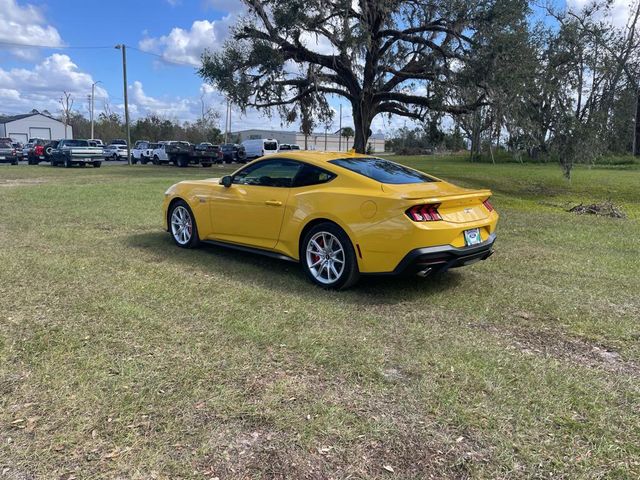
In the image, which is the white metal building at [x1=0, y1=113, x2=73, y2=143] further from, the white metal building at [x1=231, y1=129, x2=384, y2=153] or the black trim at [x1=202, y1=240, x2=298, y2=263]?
the black trim at [x1=202, y1=240, x2=298, y2=263]

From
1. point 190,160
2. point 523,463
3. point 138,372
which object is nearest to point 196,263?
point 138,372

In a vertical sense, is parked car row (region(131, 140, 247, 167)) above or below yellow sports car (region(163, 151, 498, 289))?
above

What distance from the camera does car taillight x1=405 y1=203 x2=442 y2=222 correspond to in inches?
182

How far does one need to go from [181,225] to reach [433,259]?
12.8 feet

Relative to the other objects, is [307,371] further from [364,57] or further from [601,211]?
[364,57]

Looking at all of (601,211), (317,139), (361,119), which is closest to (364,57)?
(361,119)

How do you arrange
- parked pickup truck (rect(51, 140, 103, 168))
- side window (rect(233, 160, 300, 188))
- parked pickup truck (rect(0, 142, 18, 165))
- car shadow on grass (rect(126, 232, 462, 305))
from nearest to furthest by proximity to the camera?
1. car shadow on grass (rect(126, 232, 462, 305))
2. side window (rect(233, 160, 300, 188))
3. parked pickup truck (rect(51, 140, 103, 168))
4. parked pickup truck (rect(0, 142, 18, 165))

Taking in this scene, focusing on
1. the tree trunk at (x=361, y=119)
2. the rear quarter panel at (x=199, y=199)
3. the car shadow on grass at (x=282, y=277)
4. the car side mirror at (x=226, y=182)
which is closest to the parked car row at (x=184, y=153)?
the tree trunk at (x=361, y=119)

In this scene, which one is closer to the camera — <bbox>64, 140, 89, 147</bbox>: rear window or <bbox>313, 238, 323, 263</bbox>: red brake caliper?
<bbox>313, 238, 323, 263</bbox>: red brake caliper

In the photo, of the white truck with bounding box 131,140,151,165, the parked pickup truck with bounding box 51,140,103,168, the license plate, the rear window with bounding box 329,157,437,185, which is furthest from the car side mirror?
the white truck with bounding box 131,140,151,165

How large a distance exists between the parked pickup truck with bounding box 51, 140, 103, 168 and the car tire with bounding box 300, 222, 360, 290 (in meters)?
28.4

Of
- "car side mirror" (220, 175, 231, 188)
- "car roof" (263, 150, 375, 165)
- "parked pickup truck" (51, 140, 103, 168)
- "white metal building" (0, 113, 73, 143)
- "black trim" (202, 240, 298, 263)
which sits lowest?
"black trim" (202, 240, 298, 263)

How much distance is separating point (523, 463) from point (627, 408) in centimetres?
97

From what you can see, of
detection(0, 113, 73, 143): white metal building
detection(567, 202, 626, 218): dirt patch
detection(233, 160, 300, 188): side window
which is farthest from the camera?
detection(0, 113, 73, 143): white metal building
